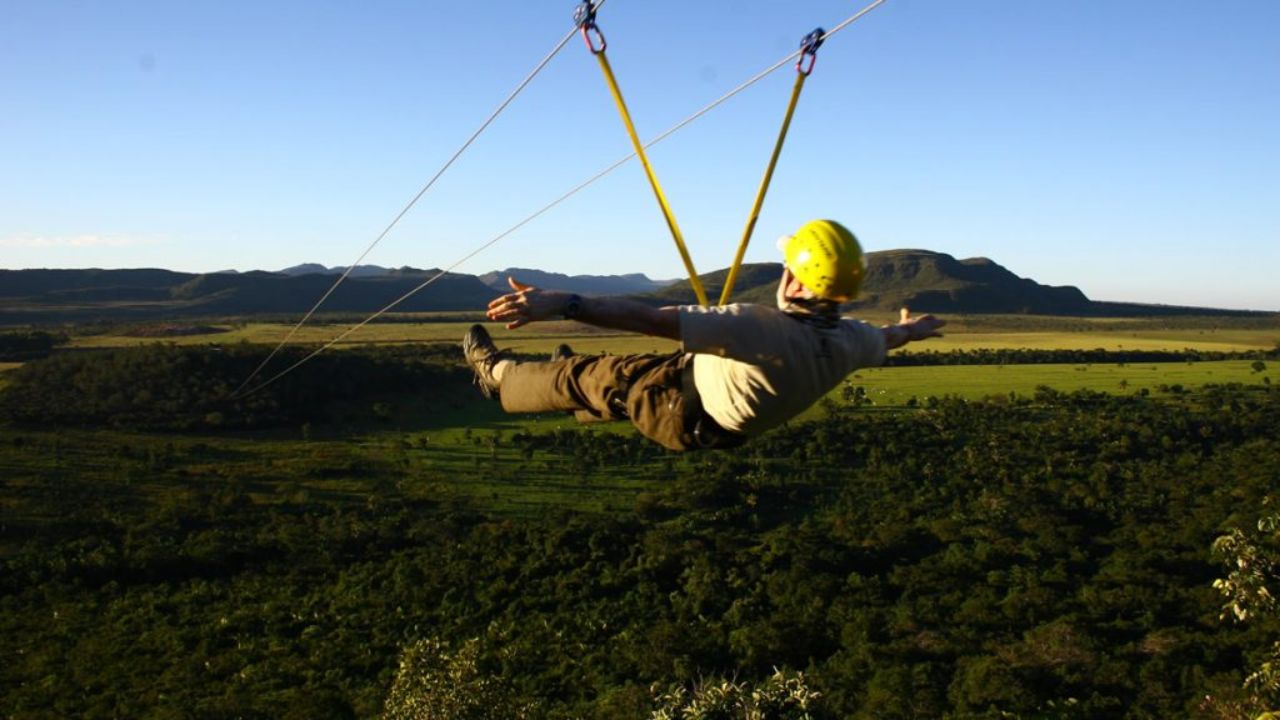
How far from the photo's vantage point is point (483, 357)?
6320 mm

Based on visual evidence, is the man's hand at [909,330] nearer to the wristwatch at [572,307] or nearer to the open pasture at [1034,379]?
the wristwatch at [572,307]

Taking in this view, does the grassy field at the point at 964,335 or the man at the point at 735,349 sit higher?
the man at the point at 735,349

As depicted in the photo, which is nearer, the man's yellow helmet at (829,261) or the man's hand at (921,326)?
the man's yellow helmet at (829,261)

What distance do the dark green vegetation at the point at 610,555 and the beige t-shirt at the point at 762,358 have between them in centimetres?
1717

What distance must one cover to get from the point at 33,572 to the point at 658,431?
3507 cm

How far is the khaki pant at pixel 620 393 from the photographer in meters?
4.62

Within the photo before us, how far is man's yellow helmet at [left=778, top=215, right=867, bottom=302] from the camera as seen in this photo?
3.94 m

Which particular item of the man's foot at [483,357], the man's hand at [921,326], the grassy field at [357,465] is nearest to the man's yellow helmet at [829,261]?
the man's hand at [921,326]

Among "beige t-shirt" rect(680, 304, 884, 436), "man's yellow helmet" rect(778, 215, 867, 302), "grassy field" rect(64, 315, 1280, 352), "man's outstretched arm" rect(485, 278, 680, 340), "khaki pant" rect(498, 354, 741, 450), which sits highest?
"man's yellow helmet" rect(778, 215, 867, 302)

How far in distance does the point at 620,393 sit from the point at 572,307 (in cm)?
162

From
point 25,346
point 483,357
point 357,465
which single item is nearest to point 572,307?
point 483,357

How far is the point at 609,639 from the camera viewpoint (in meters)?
26.3

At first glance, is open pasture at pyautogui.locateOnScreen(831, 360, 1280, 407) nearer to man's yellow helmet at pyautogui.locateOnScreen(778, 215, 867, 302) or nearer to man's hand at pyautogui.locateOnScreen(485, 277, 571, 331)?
man's yellow helmet at pyautogui.locateOnScreen(778, 215, 867, 302)

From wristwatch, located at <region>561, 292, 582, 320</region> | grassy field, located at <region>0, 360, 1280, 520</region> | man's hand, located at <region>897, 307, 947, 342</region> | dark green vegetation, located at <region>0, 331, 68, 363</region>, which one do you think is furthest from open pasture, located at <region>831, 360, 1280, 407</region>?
dark green vegetation, located at <region>0, 331, 68, 363</region>
